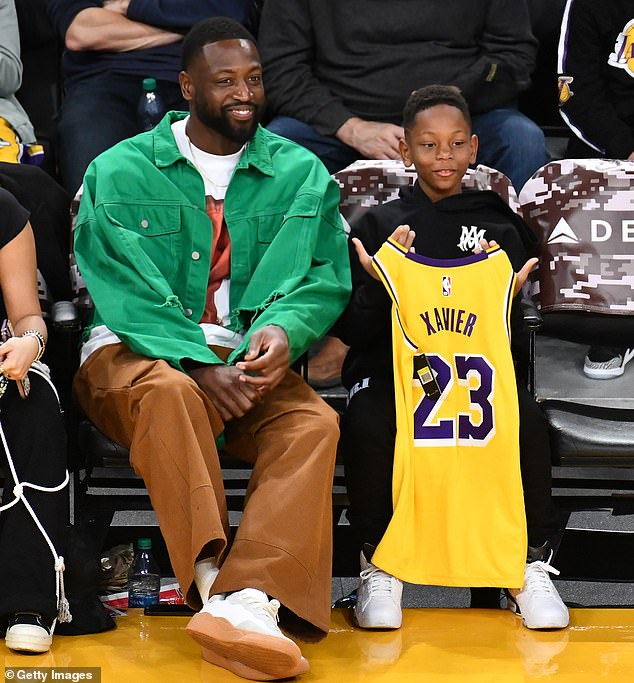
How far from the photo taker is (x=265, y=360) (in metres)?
3.04

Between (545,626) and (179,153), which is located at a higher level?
(179,153)

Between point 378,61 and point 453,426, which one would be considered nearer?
point 453,426

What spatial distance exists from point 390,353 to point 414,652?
81 cm

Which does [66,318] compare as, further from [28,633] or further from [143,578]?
[28,633]

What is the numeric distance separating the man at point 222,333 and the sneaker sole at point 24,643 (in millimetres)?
327

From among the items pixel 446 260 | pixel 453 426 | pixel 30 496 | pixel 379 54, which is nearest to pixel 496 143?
pixel 379 54

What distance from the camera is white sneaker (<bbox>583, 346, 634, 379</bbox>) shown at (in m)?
4.13

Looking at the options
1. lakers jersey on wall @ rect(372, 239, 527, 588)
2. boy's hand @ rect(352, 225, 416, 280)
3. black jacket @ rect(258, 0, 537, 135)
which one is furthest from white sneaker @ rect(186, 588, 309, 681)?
black jacket @ rect(258, 0, 537, 135)

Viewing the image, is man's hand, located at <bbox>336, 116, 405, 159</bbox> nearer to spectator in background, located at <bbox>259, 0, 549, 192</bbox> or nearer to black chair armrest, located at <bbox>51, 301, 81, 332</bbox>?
spectator in background, located at <bbox>259, 0, 549, 192</bbox>

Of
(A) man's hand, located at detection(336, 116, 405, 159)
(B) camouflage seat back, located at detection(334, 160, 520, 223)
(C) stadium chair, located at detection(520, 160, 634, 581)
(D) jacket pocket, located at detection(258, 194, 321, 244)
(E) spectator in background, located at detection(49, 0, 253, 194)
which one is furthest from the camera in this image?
(E) spectator in background, located at detection(49, 0, 253, 194)

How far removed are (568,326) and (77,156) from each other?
63.8 inches

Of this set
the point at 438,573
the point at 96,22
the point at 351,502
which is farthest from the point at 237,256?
the point at 96,22

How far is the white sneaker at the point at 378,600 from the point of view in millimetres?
3000

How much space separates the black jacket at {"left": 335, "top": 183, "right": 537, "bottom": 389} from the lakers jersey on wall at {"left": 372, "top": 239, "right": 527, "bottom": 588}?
0.12 metres
